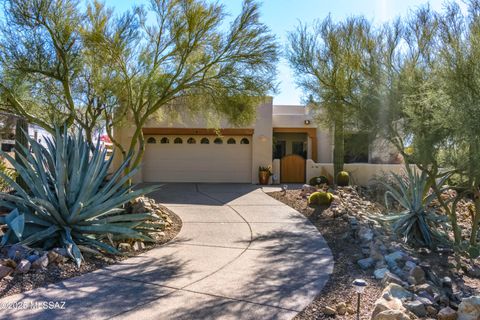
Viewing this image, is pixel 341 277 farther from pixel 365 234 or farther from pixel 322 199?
pixel 322 199

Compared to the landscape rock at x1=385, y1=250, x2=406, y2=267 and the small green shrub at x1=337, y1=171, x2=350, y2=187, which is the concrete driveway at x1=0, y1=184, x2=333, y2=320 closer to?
the landscape rock at x1=385, y1=250, x2=406, y2=267

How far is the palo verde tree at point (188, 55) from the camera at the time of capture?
9977 mm

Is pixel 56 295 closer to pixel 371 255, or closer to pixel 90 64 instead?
pixel 371 255

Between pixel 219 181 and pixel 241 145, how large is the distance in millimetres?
2116

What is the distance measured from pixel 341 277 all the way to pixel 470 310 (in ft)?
5.92

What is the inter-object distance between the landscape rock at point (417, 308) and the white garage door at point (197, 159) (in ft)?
50.3

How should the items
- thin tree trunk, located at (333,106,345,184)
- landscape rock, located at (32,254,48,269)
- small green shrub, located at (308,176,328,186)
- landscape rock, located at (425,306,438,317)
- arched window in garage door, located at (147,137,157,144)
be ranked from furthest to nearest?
1. arched window in garage door, located at (147,137,157,144)
2. small green shrub, located at (308,176,328,186)
3. thin tree trunk, located at (333,106,345,184)
4. landscape rock, located at (32,254,48,269)
5. landscape rock, located at (425,306,438,317)

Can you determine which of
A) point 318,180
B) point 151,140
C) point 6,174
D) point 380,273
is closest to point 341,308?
point 380,273

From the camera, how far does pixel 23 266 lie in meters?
5.39

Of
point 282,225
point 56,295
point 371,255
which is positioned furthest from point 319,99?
point 56,295

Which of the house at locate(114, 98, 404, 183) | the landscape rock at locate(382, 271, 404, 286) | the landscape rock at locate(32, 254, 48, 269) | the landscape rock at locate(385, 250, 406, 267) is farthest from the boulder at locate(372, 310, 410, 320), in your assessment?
the house at locate(114, 98, 404, 183)

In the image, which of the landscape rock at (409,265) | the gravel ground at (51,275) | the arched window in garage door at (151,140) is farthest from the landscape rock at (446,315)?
the arched window in garage door at (151,140)

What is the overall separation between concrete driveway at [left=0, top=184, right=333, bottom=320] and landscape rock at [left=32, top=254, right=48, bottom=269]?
526 millimetres

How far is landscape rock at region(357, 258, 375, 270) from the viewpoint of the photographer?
642cm
